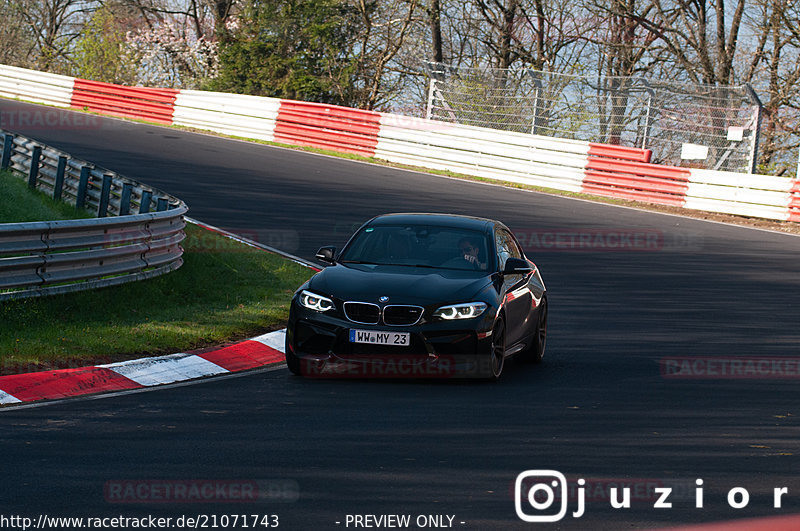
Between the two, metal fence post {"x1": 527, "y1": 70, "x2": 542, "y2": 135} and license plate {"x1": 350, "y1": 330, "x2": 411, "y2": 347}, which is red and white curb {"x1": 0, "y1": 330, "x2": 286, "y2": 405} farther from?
metal fence post {"x1": 527, "y1": 70, "x2": 542, "y2": 135}

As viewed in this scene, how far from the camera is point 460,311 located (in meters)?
9.56

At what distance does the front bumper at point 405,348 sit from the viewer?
941 cm

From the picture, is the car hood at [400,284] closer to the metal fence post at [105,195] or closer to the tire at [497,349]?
the tire at [497,349]

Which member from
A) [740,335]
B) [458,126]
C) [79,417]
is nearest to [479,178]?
[458,126]

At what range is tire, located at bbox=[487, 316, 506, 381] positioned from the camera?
969 cm

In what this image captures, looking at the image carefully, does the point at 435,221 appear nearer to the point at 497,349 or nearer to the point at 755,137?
the point at 497,349

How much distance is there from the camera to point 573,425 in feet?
26.7

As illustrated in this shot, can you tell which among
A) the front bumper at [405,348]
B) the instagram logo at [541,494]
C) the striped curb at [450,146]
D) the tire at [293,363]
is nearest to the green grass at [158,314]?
the tire at [293,363]

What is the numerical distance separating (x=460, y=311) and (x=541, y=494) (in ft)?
11.6

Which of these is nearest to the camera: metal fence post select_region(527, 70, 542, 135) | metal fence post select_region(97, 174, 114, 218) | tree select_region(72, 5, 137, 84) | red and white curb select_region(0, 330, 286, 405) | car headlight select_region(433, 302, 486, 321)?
red and white curb select_region(0, 330, 286, 405)

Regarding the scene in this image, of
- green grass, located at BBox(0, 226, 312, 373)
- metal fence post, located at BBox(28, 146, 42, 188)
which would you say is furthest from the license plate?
metal fence post, located at BBox(28, 146, 42, 188)

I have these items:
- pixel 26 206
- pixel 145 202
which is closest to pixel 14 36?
→ pixel 26 206

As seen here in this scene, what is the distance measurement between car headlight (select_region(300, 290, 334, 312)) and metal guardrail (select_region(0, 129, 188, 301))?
10.3 feet

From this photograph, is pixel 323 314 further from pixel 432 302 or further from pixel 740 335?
pixel 740 335
